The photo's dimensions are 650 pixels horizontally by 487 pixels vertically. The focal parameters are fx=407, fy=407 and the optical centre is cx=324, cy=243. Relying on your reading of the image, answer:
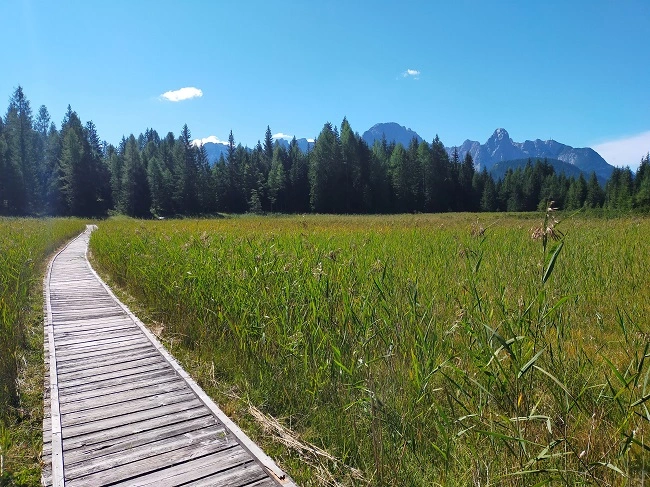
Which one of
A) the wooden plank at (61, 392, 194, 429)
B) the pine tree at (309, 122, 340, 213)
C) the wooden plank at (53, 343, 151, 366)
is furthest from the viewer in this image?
the pine tree at (309, 122, 340, 213)

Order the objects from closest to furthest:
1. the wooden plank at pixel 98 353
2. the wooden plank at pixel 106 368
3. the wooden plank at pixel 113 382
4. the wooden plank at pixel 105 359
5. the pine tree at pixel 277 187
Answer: the wooden plank at pixel 113 382 < the wooden plank at pixel 106 368 < the wooden plank at pixel 105 359 < the wooden plank at pixel 98 353 < the pine tree at pixel 277 187

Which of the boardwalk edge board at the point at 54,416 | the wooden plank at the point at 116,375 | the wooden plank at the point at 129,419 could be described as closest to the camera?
the boardwalk edge board at the point at 54,416

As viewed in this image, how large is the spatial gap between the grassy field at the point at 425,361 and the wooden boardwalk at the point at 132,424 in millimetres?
288

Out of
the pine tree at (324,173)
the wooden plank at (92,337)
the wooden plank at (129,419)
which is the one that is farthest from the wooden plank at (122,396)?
the pine tree at (324,173)

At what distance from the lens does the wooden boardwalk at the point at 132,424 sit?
294 cm

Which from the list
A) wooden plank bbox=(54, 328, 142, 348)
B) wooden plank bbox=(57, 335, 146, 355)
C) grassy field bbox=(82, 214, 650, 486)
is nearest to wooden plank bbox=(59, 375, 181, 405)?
grassy field bbox=(82, 214, 650, 486)

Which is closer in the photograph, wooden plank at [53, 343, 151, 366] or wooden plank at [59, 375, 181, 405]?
wooden plank at [59, 375, 181, 405]

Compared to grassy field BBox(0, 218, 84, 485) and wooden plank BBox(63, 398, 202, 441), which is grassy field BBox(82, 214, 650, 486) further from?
grassy field BBox(0, 218, 84, 485)

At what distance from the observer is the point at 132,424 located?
11.9 feet

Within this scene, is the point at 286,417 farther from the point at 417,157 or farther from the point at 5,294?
the point at 417,157

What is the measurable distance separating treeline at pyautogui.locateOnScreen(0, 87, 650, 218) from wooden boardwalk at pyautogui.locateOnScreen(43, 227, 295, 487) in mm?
55372

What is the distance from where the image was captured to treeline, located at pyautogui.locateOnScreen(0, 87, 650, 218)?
5516 cm

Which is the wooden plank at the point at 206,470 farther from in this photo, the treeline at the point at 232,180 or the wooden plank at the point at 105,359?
the treeline at the point at 232,180

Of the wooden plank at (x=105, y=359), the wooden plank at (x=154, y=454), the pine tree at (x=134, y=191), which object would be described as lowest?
the wooden plank at (x=154, y=454)
